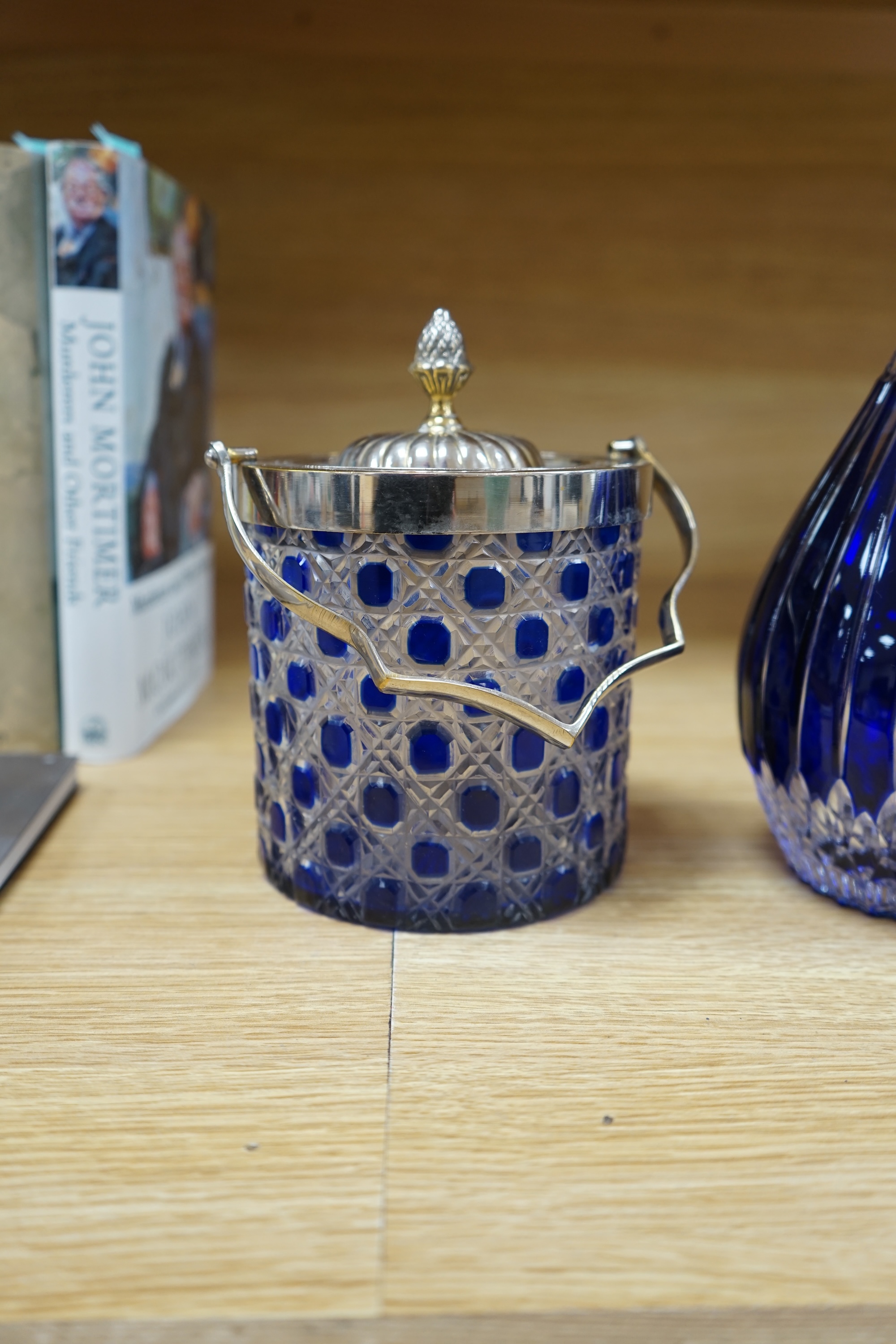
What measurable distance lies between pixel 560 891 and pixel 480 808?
57mm

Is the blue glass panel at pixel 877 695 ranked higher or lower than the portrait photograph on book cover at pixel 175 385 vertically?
lower

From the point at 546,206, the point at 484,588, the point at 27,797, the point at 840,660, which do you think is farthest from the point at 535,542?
the point at 546,206

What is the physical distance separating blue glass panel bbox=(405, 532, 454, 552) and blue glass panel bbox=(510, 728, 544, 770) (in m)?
0.08

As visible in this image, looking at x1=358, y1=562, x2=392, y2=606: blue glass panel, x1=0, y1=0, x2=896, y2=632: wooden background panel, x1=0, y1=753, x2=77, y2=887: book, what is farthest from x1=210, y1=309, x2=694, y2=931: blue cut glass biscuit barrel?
x1=0, y1=0, x2=896, y2=632: wooden background panel

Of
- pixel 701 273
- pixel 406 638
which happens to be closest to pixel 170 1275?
pixel 406 638

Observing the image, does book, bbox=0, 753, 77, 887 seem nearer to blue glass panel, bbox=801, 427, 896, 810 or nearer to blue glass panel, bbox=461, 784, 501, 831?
blue glass panel, bbox=461, 784, 501, 831

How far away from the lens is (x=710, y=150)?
0.85 metres

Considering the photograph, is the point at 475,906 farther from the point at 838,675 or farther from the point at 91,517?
the point at 91,517

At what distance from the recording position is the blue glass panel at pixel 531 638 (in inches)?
15.7

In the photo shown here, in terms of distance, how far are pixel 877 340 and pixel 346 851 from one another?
0.71 m

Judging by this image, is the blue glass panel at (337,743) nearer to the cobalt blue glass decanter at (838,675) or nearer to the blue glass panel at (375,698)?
the blue glass panel at (375,698)

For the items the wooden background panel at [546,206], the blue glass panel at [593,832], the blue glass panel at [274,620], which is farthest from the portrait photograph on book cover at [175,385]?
the blue glass panel at [593,832]

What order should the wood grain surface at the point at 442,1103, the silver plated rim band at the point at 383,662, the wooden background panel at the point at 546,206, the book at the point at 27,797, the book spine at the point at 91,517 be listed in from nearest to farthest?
the wood grain surface at the point at 442,1103 < the silver plated rim band at the point at 383,662 < the book at the point at 27,797 < the book spine at the point at 91,517 < the wooden background panel at the point at 546,206

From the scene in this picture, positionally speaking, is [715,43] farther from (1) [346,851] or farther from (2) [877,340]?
(1) [346,851]
